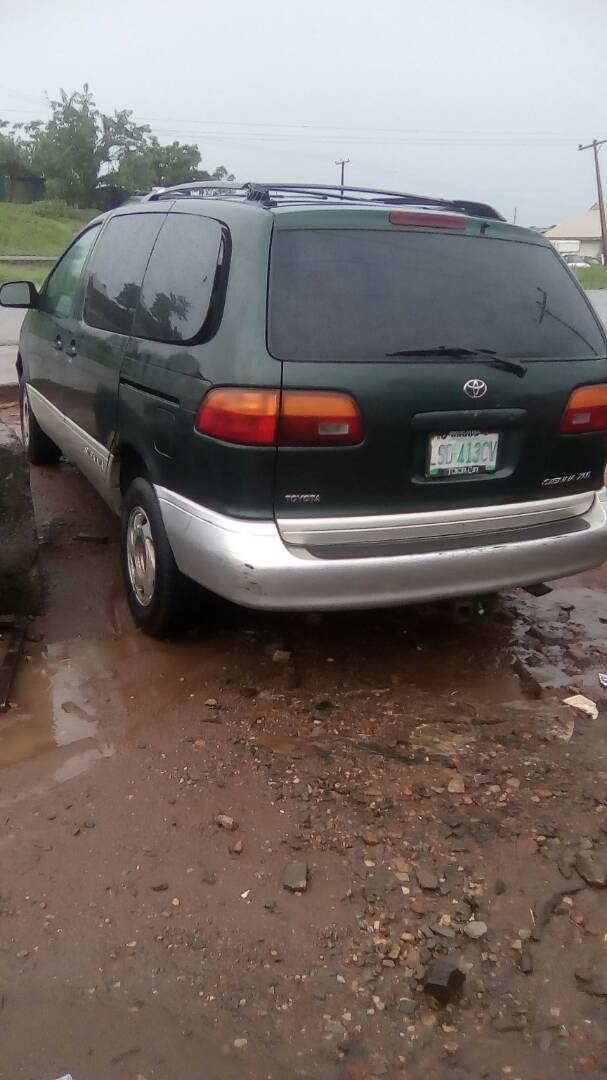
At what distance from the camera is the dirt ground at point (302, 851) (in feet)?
6.88

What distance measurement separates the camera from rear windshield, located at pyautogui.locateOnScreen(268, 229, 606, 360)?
3045mm

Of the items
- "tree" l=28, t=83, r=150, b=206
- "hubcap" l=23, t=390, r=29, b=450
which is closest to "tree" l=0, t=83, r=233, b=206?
"tree" l=28, t=83, r=150, b=206

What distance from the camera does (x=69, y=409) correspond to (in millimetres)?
4902

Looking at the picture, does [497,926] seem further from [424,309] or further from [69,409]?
[69,409]

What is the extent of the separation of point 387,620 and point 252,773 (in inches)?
55.6

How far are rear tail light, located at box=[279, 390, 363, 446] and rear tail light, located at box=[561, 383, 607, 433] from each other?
0.93 meters

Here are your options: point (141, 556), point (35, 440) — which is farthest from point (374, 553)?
point (35, 440)

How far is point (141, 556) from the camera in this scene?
4004mm

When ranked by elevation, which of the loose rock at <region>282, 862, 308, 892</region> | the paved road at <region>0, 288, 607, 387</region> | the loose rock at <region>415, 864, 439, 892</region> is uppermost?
the paved road at <region>0, 288, 607, 387</region>

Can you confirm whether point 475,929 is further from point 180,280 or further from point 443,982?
point 180,280

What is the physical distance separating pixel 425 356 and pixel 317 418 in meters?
0.48

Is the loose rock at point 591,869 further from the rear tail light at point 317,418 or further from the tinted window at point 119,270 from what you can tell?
the tinted window at point 119,270

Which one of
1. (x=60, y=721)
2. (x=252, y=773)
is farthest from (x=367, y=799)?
(x=60, y=721)

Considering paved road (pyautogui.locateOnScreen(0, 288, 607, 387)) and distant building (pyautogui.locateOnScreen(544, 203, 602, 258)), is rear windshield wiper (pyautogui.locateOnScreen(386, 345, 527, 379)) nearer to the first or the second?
paved road (pyautogui.locateOnScreen(0, 288, 607, 387))
